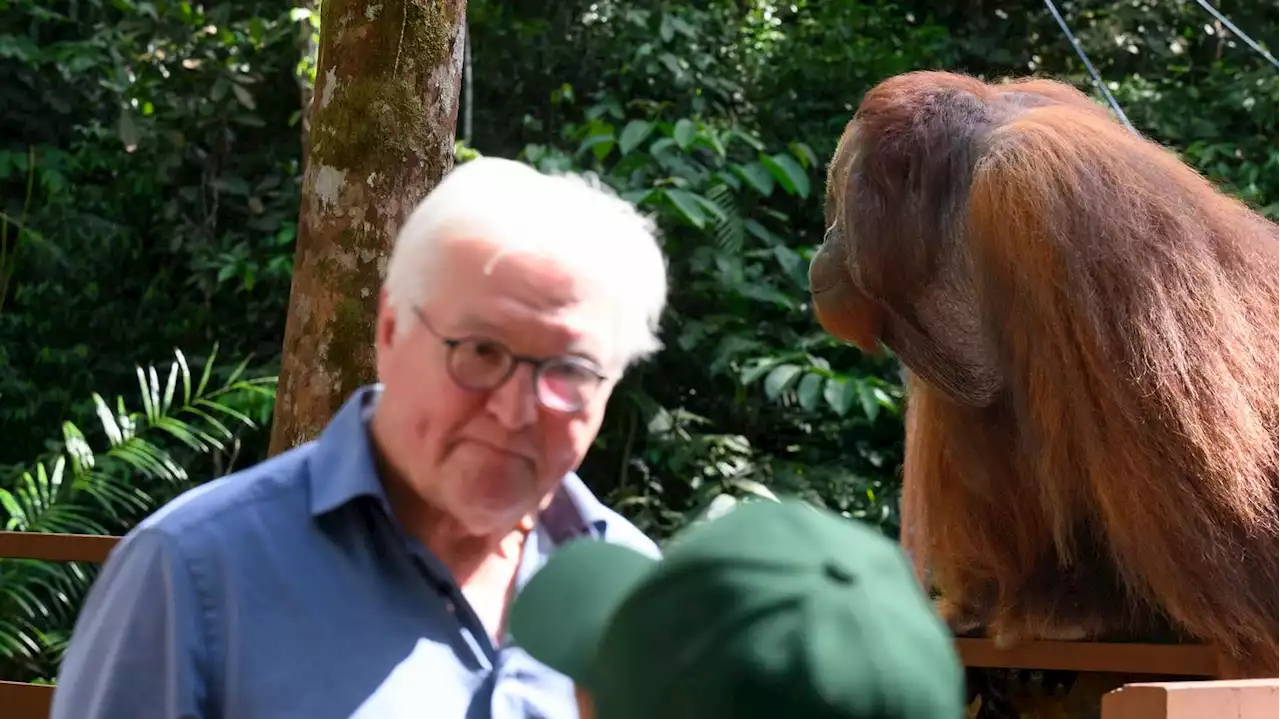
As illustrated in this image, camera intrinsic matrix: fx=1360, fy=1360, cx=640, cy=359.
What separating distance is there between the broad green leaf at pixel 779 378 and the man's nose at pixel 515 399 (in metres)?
3.06

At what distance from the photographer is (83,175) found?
19.1 feet

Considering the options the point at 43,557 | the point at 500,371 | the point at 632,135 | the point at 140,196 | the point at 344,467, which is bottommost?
the point at 140,196

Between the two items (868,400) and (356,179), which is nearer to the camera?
(356,179)

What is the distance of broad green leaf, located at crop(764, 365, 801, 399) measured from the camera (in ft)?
13.6

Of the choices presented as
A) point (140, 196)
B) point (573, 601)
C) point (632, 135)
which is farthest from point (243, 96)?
point (573, 601)

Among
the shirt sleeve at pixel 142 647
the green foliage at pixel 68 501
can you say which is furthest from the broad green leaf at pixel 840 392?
the shirt sleeve at pixel 142 647

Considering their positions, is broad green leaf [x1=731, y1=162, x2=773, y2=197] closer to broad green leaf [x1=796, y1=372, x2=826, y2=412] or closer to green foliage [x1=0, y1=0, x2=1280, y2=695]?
green foliage [x1=0, y1=0, x2=1280, y2=695]

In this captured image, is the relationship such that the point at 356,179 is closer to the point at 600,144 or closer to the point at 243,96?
the point at 600,144

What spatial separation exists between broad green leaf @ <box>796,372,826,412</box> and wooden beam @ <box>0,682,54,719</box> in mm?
2349

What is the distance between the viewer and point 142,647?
100cm

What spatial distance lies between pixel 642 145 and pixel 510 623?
4061 millimetres

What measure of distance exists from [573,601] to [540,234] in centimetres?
33

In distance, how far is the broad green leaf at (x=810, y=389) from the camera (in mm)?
4137

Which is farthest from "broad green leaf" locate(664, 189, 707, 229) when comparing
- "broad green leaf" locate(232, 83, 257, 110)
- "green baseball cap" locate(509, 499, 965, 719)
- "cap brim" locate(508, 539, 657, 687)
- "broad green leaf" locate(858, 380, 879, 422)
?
"green baseball cap" locate(509, 499, 965, 719)
